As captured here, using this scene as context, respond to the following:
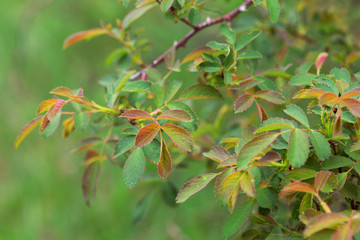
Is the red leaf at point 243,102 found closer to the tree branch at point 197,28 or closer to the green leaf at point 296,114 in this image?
the green leaf at point 296,114

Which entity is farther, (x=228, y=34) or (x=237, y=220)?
(x=228, y=34)

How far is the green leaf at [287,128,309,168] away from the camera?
2.18ft

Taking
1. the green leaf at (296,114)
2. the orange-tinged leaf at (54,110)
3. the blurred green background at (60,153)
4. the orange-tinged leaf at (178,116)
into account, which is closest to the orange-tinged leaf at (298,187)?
the green leaf at (296,114)

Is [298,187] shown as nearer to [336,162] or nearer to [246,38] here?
[336,162]

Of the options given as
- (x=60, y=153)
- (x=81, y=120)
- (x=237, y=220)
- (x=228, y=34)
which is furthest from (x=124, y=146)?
(x=60, y=153)

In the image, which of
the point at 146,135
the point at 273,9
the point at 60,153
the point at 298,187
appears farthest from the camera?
the point at 60,153

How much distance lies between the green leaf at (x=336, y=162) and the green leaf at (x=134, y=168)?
34 cm

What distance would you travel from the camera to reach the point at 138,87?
90 cm

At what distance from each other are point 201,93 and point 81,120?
29 centimetres

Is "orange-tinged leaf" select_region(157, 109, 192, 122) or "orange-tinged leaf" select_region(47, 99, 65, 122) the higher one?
"orange-tinged leaf" select_region(47, 99, 65, 122)

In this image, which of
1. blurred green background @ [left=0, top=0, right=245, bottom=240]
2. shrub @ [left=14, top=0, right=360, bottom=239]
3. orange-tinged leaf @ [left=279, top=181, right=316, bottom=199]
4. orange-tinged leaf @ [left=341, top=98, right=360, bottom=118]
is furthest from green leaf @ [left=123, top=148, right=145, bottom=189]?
blurred green background @ [left=0, top=0, right=245, bottom=240]

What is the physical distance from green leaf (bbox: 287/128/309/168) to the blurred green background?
108cm

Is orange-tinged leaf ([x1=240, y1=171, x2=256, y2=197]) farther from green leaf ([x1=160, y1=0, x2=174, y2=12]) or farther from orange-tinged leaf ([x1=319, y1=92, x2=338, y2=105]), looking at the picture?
green leaf ([x1=160, y1=0, x2=174, y2=12])

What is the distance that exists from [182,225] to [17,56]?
5.91 feet
